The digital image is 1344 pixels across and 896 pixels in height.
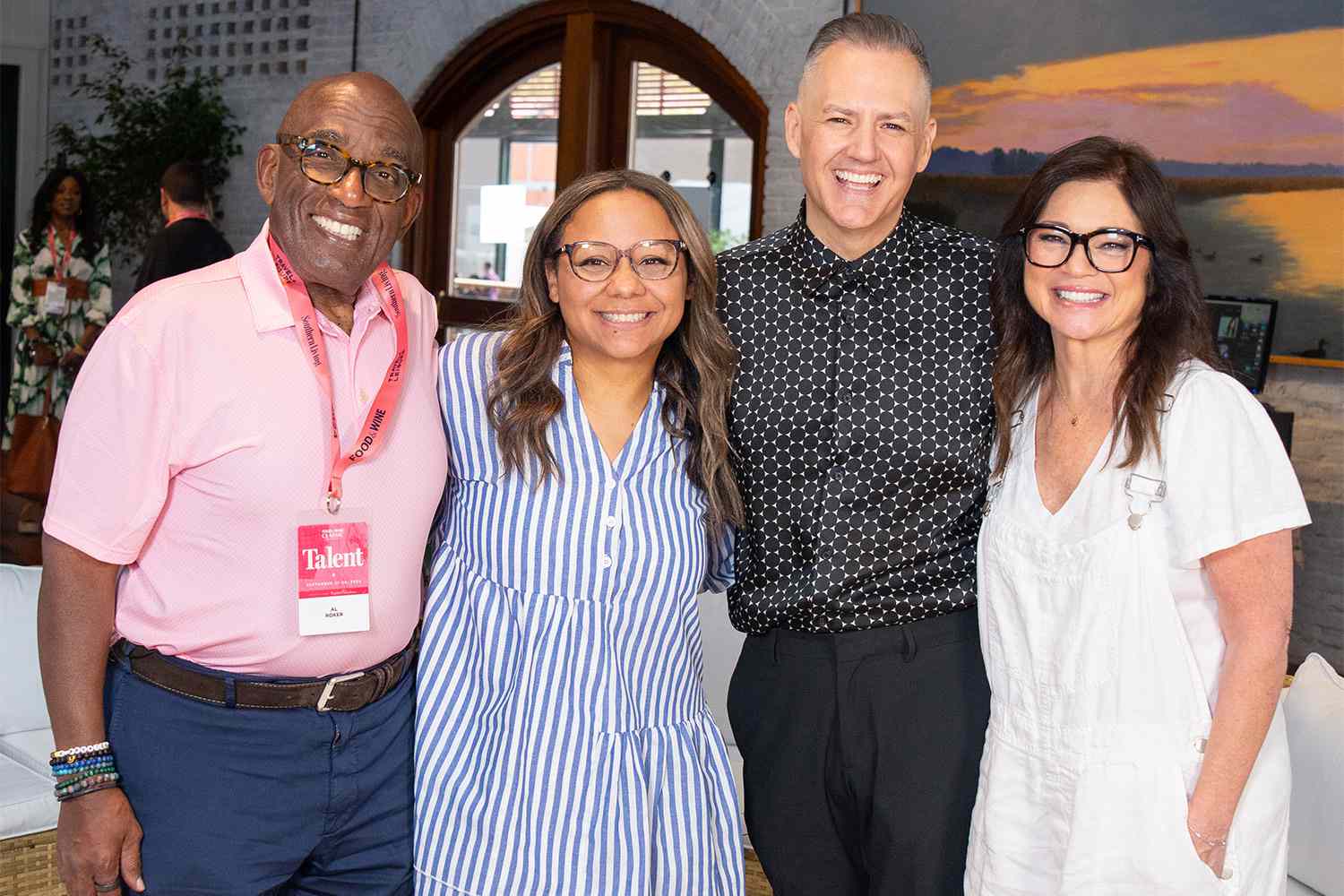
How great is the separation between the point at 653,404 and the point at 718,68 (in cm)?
502

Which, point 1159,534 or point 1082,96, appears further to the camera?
point 1082,96

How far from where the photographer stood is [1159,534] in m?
1.97

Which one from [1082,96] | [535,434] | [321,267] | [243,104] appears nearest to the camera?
[321,267]

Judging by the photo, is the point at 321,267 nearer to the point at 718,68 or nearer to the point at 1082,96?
the point at 1082,96

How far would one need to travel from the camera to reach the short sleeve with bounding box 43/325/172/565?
1826 mm

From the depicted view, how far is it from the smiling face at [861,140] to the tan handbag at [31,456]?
591cm

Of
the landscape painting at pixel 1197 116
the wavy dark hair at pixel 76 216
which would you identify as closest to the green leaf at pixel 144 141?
the wavy dark hair at pixel 76 216

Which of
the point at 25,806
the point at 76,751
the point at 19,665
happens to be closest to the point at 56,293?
the point at 19,665

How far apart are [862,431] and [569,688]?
67cm

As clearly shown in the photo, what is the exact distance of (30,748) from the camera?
3.58m

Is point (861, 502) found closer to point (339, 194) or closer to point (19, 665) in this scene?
point (339, 194)

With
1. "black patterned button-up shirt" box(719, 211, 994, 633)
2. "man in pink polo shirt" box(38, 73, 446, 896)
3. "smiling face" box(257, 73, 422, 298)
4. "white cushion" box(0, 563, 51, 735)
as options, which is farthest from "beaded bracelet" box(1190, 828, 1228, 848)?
"white cushion" box(0, 563, 51, 735)

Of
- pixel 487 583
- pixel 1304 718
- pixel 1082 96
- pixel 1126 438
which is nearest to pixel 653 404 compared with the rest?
pixel 487 583

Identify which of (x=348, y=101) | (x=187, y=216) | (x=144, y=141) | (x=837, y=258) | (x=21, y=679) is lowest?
(x=21, y=679)
